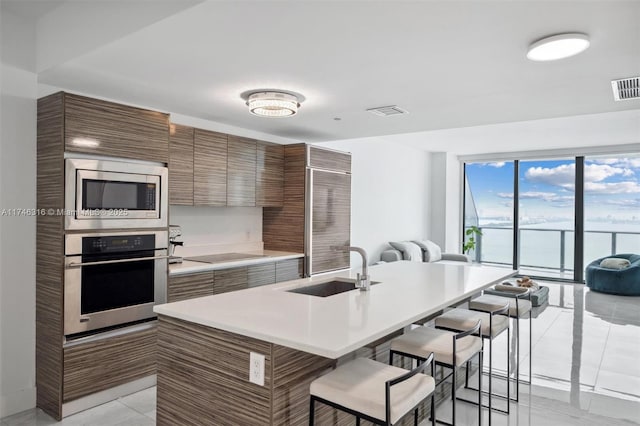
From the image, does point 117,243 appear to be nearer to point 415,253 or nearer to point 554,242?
point 415,253

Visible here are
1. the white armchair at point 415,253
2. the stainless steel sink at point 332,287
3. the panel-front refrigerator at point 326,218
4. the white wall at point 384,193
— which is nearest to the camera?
the stainless steel sink at point 332,287

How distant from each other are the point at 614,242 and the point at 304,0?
9.10 meters

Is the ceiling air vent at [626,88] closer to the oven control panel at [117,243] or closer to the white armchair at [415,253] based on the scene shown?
the oven control panel at [117,243]

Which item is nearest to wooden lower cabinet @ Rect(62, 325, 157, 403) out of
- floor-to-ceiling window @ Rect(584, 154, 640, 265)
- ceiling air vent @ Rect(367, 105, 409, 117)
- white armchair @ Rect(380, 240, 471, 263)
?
ceiling air vent @ Rect(367, 105, 409, 117)

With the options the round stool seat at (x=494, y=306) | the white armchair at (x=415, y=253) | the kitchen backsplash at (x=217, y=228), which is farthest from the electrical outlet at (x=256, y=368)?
the white armchair at (x=415, y=253)

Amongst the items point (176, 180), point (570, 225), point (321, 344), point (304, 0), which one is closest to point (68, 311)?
point (176, 180)

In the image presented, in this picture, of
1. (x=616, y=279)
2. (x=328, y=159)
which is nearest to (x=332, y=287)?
(x=328, y=159)

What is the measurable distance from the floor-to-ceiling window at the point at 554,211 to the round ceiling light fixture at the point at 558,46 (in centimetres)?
712

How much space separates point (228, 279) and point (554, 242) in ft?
25.6

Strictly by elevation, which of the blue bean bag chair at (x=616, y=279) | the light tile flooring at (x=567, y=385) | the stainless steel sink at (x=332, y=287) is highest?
the stainless steel sink at (x=332, y=287)

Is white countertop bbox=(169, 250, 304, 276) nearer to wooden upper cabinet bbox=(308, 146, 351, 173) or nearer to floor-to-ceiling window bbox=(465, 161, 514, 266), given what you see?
wooden upper cabinet bbox=(308, 146, 351, 173)

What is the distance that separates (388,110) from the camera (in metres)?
3.73

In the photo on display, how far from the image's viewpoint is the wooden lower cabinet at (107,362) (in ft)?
9.21

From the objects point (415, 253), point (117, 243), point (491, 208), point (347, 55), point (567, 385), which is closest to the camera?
point (347, 55)
